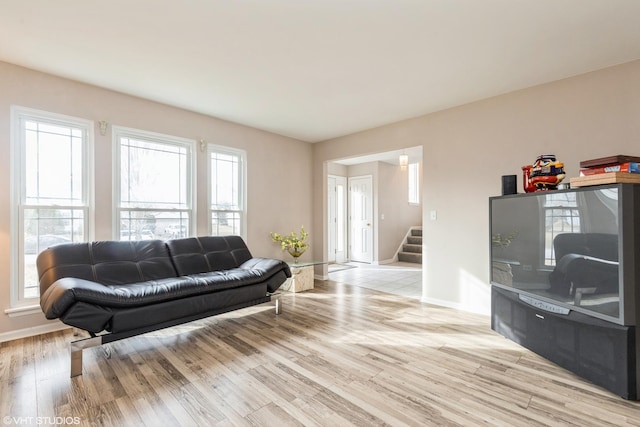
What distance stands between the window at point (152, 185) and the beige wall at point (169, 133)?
0.10m

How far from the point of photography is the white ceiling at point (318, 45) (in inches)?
77.0

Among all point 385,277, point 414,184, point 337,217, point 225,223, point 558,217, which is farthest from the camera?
point 414,184

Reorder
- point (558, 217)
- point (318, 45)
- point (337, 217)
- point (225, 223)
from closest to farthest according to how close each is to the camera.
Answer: point (558, 217)
point (318, 45)
point (225, 223)
point (337, 217)

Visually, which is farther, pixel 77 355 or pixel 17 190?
pixel 17 190

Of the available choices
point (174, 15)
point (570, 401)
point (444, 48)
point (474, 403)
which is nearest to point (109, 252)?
point (174, 15)

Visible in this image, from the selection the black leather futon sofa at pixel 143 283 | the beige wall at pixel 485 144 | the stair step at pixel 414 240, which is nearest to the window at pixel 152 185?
the black leather futon sofa at pixel 143 283

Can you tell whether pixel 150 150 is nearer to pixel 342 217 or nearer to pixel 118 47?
pixel 118 47

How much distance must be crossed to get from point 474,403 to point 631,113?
2796mm

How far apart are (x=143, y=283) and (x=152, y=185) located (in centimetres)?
134

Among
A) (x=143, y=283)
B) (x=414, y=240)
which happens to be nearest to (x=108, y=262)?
(x=143, y=283)

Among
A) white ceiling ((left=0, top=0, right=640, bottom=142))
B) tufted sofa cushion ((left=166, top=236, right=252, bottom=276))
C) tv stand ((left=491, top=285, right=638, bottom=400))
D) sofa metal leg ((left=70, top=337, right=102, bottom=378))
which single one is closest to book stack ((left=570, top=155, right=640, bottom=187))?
tv stand ((left=491, top=285, right=638, bottom=400))

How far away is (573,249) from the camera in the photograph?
206 cm

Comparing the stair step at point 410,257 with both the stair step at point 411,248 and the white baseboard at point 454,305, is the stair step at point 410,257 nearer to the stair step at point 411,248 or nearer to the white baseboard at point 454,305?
the stair step at point 411,248

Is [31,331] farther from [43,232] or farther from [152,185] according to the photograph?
[152,185]
